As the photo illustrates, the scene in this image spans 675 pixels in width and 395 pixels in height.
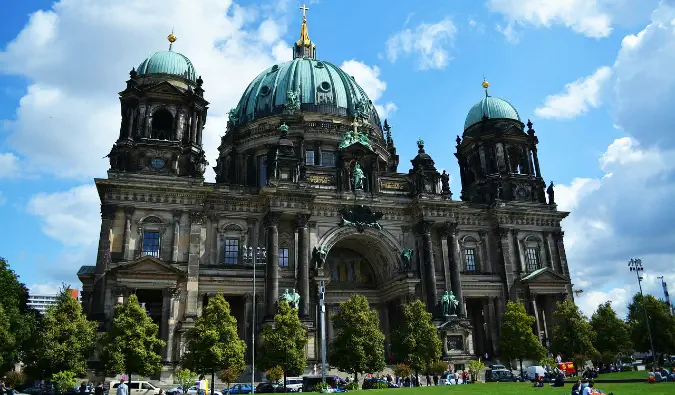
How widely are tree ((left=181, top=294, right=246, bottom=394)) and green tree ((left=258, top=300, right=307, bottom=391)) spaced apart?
6.79 ft

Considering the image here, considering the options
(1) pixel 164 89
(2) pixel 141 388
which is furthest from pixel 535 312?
(1) pixel 164 89

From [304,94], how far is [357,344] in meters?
33.8

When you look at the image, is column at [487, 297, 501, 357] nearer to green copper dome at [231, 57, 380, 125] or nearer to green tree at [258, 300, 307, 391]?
green tree at [258, 300, 307, 391]

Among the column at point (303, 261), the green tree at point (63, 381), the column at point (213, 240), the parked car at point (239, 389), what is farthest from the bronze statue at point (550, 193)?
the green tree at point (63, 381)

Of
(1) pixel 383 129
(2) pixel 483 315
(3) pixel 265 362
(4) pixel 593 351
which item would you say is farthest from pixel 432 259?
(1) pixel 383 129

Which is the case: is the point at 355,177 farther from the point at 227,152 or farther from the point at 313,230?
the point at 227,152

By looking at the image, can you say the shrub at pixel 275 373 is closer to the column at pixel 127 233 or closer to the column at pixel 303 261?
the column at pixel 303 261

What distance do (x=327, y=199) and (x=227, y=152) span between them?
18.7 meters

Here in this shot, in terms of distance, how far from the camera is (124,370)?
117ft

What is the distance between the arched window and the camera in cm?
5109

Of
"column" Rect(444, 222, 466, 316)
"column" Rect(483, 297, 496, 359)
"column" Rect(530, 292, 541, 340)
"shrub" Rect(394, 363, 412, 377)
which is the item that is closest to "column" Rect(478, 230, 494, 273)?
"column" Rect(483, 297, 496, 359)

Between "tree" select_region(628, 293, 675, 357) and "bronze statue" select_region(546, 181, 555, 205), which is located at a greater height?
"bronze statue" select_region(546, 181, 555, 205)

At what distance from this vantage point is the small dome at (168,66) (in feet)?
171

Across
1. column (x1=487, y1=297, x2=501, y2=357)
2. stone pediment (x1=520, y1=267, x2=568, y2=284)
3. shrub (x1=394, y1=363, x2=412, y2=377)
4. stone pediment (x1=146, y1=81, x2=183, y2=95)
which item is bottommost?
shrub (x1=394, y1=363, x2=412, y2=377)
